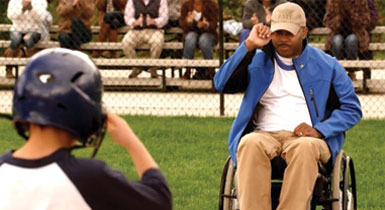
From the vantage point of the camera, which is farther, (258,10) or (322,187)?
(258,10)

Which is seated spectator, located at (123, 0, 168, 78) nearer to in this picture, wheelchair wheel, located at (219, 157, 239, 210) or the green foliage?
the green foliage

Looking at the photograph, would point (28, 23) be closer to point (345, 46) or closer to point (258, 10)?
point (258, 10)

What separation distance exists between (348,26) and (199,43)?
1.94 m

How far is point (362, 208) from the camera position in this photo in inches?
288

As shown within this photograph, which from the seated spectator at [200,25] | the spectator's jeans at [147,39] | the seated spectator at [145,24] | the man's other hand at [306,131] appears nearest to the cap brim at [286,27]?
the man's other hand at [306,131]

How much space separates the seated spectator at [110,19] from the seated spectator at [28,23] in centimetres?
85

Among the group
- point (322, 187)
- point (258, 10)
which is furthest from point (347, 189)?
point (258, 10)

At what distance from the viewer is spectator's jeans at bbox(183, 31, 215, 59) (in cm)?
1341

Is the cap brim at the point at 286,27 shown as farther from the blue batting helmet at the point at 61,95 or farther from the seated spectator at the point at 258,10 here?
the seated spectator at the point at 258,10

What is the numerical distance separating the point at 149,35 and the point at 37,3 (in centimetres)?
159

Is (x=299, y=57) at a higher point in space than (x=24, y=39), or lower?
higher

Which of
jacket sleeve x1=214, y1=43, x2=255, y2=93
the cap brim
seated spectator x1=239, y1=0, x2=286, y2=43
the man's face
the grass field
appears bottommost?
the grass field

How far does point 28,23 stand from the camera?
14242mm

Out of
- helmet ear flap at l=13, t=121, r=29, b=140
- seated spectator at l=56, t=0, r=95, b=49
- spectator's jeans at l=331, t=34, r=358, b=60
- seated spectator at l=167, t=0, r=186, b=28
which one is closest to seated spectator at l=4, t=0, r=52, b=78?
seated spectator at l=56, t=0, r=95, b=49
